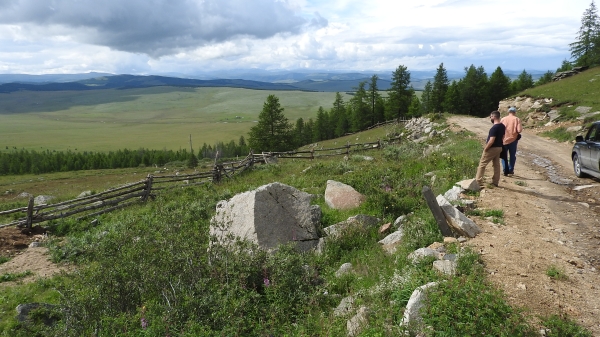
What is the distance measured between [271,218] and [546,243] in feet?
19.4

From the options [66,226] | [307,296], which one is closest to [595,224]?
[307,296]

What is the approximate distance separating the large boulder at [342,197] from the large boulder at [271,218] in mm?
1486

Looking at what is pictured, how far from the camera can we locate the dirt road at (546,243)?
502cm

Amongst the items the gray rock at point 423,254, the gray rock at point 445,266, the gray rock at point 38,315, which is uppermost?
the gray rock at point 445,266

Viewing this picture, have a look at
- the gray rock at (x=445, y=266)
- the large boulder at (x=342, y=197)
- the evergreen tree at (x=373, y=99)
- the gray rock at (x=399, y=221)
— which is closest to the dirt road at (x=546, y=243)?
the gray rock at (x=445, y=266)

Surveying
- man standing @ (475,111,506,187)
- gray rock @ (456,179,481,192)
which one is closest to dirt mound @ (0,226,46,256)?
gray rock @ (456,179,481,192)

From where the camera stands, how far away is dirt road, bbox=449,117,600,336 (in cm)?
502

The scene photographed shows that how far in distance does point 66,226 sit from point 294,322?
12.6 metres

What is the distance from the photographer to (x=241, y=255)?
7.22 metres

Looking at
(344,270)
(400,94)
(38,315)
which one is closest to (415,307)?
(344,270)

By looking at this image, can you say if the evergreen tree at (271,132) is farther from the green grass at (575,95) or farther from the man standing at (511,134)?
the man standing at (511,134)

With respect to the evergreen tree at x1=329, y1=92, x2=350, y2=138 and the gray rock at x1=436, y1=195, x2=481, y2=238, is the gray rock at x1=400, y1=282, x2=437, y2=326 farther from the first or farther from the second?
the evergreen tree at x1=329, y1=92, x2=350, y2=138

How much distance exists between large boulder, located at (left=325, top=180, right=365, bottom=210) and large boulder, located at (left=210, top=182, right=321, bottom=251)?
1.49 m

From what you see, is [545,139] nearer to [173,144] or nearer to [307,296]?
[307,296]
